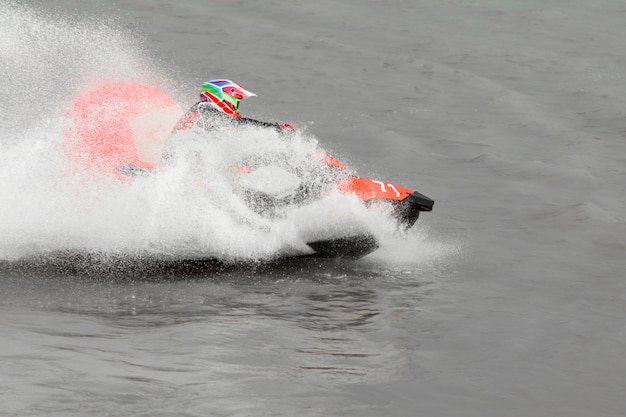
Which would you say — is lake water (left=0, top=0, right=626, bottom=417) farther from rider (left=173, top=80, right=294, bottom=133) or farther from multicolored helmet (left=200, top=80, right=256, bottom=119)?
multicolored helmet (left=200, top=80, right=256, bottom=119)

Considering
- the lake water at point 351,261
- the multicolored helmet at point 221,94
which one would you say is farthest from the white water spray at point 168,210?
the multicolored helmet at point 221,94

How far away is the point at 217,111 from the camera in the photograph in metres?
11.4

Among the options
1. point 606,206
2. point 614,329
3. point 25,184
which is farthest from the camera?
point 606,206

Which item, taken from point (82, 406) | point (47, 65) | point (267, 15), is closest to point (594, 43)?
point (267, 15)

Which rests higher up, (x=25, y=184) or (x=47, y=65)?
(x=47, y=65)

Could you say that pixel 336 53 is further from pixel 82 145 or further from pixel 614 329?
pixel 614 329

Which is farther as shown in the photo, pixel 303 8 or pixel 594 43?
pixel 303 8

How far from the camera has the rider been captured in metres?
11.3

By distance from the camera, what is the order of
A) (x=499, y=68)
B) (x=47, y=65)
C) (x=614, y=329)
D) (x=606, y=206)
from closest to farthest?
(x=614, y=329) < (x=606, y=206) < (x=47, y=65) < (x=499, y=68)

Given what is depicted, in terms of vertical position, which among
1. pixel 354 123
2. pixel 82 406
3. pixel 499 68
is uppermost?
pixel 499 68

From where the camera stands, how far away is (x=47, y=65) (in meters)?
19.5

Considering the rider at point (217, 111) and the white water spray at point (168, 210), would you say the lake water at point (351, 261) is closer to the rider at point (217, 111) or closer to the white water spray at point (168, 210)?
the white water spray at point (168, 210)

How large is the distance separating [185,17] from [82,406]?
1843 centimetres

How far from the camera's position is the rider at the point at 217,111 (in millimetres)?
11296
